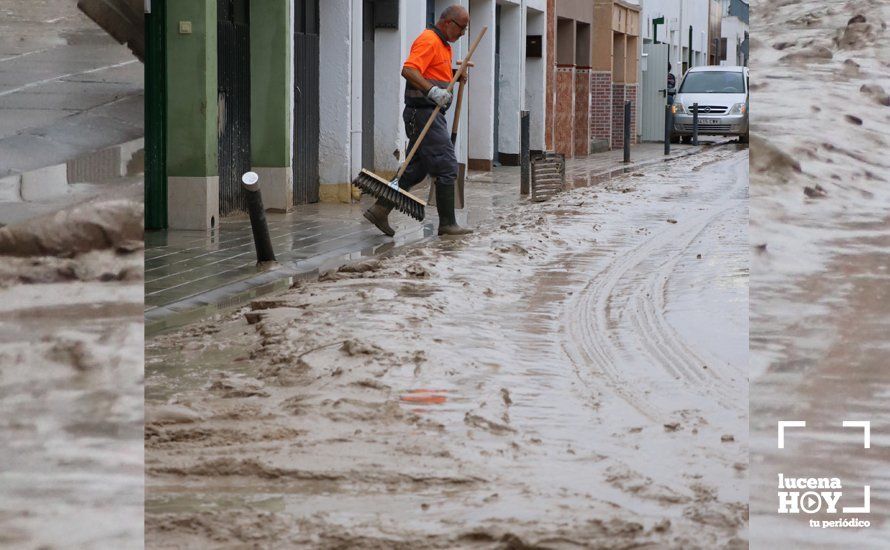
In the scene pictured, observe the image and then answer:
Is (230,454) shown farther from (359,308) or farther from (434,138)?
(434,138)

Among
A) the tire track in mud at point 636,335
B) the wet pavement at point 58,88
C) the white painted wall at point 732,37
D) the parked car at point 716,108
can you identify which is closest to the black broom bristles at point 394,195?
the tire track in mud at point 636,335

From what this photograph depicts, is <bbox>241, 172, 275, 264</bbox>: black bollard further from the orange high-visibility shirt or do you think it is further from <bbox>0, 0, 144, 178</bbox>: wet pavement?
<bbox>0, 0, 144, 178</bbox>: wet pavement

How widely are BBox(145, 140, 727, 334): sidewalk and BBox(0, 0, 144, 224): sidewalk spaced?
123 inches

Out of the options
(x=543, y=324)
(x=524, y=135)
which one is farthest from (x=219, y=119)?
(x=543, y=324)

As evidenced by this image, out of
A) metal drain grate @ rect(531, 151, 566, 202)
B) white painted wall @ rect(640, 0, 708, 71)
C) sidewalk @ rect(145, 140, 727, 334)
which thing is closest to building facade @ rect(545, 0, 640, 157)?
white painted wall @ rect(640, 0, 708, 71)

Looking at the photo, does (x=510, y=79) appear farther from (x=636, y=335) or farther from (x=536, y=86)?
(x=636, y=335)

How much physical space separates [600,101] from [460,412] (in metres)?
29.9

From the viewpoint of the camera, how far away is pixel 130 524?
4.04m

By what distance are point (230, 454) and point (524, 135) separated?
1471cm

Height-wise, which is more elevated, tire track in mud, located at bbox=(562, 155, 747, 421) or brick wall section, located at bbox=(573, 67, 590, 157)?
brick wall section, located at bbox=(573, 67, 590, 157)

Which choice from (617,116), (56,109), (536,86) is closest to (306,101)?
(56,109)

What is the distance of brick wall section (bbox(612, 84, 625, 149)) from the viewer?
37.8 meters

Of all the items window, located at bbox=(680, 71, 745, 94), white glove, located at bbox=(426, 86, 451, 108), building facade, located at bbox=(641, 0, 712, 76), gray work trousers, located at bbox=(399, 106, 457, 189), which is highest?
building facade, located at bbox=(641, 0, 712, 76)

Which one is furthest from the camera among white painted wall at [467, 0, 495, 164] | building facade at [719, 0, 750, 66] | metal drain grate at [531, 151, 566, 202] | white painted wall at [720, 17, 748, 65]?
white painted wall at [720, 17, 748, 65]
